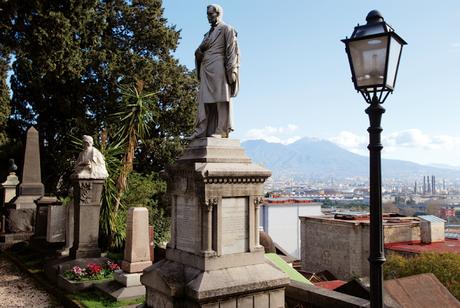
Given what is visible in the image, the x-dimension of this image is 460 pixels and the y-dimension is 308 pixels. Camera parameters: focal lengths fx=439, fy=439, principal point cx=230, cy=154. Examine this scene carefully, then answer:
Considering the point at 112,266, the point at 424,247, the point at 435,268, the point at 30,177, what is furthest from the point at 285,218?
the point at 112,266

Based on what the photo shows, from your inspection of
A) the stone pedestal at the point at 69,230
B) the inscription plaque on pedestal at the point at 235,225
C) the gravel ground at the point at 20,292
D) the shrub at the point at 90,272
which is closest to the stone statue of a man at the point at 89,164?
the stone pedestal at the point at 69,230

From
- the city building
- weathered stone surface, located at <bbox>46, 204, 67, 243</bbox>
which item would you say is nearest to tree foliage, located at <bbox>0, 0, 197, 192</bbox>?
weathered stone surface, located at <bbox>46, 204, 67, 243</bbox>

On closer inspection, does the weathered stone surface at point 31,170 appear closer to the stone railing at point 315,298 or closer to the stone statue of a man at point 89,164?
the stone statue of a man at point 89,164

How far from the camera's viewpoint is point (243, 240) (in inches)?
273

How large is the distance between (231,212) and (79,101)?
770 inches

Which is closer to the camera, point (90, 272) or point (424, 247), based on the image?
point (90, 272)

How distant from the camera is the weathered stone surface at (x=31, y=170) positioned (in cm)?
1839

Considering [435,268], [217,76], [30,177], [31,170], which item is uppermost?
[217,76]

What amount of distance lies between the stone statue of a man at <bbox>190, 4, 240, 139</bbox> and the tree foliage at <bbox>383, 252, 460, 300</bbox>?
66.7 feet

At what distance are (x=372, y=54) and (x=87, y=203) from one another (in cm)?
924

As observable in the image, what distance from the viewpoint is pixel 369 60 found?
413 centimetres

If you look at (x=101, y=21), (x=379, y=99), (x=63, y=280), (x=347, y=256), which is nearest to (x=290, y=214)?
(x=347, y=256)

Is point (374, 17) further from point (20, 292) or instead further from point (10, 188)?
point (10, 188)

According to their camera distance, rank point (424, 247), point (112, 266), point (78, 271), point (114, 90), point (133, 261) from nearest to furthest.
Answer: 1. point (133, 261)
2. point (78, 271)
3. point (112, 266)
4. point (114, 90)
5. point (424, 247)
